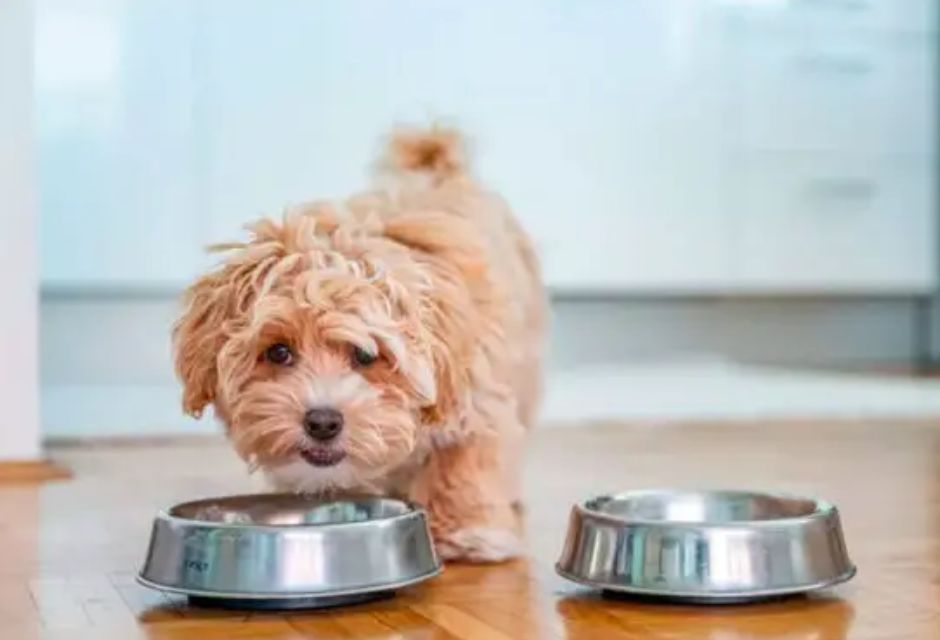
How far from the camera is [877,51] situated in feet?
14.9

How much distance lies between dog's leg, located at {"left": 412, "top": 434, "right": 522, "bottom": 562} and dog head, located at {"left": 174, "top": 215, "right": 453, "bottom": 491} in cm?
17

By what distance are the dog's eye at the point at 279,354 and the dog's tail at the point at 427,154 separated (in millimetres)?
651

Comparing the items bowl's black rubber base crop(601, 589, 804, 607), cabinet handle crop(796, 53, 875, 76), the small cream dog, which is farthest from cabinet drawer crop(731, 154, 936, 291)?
bowl's black rubber base crop(601, 589, 804, 607)

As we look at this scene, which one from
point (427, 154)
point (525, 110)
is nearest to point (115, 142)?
point (525, 110)

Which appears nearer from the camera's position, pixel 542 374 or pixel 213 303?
pixel 213 303

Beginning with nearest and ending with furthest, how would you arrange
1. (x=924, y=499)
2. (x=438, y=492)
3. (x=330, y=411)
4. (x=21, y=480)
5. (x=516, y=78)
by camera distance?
(x=330, y=411) → (x=438, y=492) → (x=924, y=499) → (x=21, y=480) → (x=516, y=78)

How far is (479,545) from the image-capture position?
1.72 meters

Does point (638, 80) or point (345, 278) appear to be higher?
point (638, 80)

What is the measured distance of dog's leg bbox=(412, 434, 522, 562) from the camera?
1744 millimetres

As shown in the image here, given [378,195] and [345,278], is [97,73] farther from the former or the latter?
[345,278]

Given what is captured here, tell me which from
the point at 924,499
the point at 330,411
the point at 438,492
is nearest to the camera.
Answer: the point at 330,411

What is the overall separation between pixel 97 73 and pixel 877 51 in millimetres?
1988

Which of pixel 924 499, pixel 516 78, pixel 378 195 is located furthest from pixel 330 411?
pixel 516 78

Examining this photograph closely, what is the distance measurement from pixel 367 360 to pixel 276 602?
22 cm
